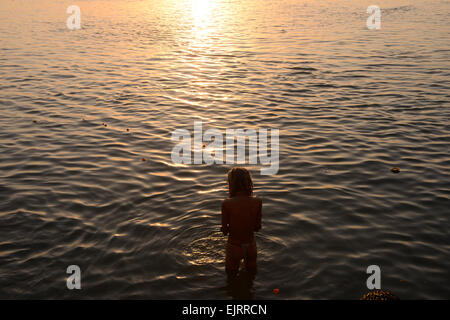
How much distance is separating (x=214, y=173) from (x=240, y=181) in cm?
447

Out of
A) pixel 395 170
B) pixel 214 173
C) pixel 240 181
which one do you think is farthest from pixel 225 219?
pixel 395 170

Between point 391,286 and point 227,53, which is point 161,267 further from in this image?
point 227,53

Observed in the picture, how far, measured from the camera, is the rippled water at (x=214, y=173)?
7.02m

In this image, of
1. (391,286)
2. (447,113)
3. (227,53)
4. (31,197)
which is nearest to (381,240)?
(391,286)

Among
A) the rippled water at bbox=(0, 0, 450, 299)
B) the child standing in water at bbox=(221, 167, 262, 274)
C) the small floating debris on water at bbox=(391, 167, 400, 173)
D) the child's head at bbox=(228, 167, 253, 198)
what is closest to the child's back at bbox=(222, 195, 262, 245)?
the child standing in water at bbox=(221, 167, 262, 274)

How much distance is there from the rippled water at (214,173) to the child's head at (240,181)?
147 centimetres

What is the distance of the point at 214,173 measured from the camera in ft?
35.0

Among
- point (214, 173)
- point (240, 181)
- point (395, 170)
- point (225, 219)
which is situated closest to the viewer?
Answer: point (240, 181)

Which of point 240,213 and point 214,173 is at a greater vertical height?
point 214,173

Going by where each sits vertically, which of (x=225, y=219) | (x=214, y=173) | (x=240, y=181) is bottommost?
(x=225, y=219)

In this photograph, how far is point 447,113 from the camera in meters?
14.5

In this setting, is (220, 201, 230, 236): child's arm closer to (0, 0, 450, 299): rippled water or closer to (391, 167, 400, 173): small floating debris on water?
(0, 0, 450, 299): rippled water

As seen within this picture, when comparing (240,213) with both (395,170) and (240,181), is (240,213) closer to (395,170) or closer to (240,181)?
(240,181)

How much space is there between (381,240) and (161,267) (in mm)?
3784
